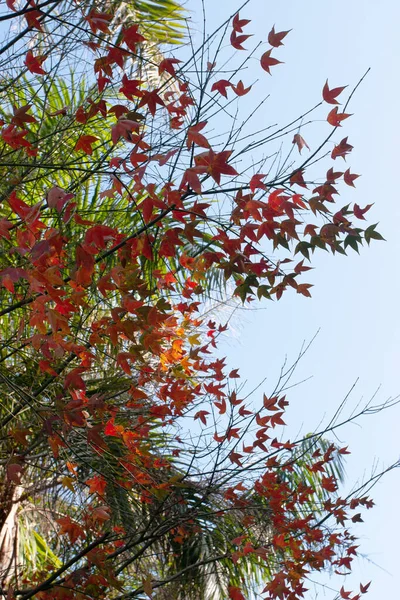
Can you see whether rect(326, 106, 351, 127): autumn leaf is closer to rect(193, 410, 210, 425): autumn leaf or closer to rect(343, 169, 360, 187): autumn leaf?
rect(343, 169, 360, 187): autumn leaf

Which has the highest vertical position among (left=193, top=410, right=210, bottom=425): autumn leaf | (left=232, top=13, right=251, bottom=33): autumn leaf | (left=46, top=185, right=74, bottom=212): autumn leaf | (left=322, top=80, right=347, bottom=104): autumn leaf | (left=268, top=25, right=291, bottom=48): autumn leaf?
(left=232, top=13, right=251, bottom=33): autumn leaf

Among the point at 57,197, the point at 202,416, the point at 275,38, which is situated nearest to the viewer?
the point at 57,197

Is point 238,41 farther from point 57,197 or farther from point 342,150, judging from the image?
point 57,197

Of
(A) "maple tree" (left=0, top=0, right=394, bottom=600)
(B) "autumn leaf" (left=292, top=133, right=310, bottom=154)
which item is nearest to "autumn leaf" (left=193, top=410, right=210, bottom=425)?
(A) "maple tree" (left=0, top=0, right=394, bottom=600)

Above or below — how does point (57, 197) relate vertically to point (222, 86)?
below

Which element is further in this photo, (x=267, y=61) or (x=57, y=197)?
(x=267, y=61)

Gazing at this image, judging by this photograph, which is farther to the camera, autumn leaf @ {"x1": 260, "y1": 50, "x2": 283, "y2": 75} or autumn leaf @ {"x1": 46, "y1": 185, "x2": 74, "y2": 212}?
autumn leaf @ {"x1": 260, "y1": 50, "x2": 283, "y2": 75}

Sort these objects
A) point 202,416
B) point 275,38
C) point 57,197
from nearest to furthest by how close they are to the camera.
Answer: point 57,197
point 275,38
point 202,416

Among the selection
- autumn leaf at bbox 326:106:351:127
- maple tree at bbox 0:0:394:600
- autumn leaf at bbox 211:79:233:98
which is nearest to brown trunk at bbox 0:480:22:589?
maple tree at bbox 0:0:394:600

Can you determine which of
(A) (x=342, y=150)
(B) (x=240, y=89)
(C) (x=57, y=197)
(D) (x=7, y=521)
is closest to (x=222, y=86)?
(B) (x=240, y=89)

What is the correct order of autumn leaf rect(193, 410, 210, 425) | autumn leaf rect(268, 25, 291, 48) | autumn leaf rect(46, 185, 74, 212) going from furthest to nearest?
1. autumn leaf rect(193, 410, 210, 425)
2. autumn leaf rect(268, 25, 291, 48)
3. autumn leaf rect(46, 185, 74, 212)

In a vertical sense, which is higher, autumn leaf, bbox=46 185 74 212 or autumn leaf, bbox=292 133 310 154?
autumn leaf, bbox=292 133 310 154

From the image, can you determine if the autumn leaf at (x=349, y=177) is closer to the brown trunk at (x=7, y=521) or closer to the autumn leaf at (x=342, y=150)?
the autumn leaf at (x=342, y=150)

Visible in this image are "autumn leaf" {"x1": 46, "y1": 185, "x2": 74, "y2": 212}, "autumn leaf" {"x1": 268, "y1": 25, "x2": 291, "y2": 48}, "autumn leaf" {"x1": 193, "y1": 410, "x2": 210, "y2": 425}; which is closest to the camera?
"autumn leaf" {"x1": 46, "y1": 185, "x2": 74, "y2": 212}
